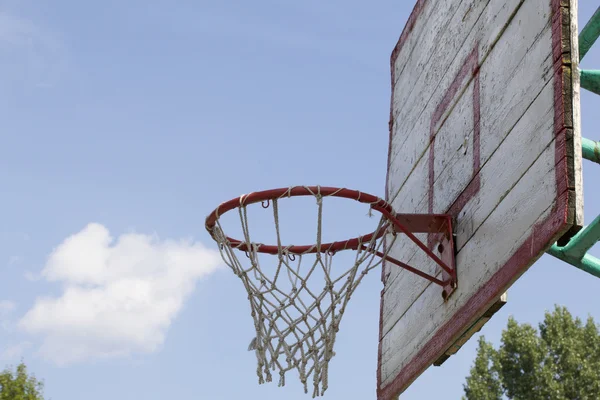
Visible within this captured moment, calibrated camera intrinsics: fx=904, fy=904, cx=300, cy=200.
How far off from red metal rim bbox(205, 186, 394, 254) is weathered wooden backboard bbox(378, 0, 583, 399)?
14.6 inches

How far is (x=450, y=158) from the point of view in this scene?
4.71 m

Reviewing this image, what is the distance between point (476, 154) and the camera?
434 centimetres

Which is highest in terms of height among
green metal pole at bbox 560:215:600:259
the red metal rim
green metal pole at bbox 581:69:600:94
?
green metal pole at bbox 581:69:600:94

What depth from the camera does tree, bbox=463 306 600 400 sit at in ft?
63.9


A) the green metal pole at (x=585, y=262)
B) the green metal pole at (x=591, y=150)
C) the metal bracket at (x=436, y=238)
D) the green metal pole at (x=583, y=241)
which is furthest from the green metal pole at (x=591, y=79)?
the metal bracket at (x=436, y=238)

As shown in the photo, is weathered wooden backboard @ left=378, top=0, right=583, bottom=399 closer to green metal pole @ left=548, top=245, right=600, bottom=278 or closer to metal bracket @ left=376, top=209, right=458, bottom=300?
metal bracket @ left=376, top=209, right=458, bottom=300

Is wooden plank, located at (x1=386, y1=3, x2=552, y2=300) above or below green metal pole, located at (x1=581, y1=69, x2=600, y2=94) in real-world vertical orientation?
below

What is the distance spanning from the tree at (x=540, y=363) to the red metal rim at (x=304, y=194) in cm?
1586

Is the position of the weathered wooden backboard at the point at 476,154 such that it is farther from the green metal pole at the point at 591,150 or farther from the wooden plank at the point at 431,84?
the green metal pole at the point at 591,150

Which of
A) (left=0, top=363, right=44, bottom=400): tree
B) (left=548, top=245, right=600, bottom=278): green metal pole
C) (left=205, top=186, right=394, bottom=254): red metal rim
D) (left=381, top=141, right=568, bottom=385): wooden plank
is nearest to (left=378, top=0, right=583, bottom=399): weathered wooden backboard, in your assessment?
(left=381, top=141, right=568, bottom=385): wooden plank

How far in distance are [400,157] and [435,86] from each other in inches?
24.3

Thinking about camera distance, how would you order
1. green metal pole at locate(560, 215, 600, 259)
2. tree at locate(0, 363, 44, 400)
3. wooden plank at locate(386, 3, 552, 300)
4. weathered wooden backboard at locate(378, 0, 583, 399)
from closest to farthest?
weathered wooden backboard at locate(378, 0, 583, 399) < wooden plank at locate(386, 3, 552, 300) < green metal pole at locate(560, 215, 600, 259) < tree at locate(0, 363, 44, 400)

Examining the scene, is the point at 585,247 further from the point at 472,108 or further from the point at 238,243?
the point at 238,243

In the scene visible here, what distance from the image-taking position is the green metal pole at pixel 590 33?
4.59m
